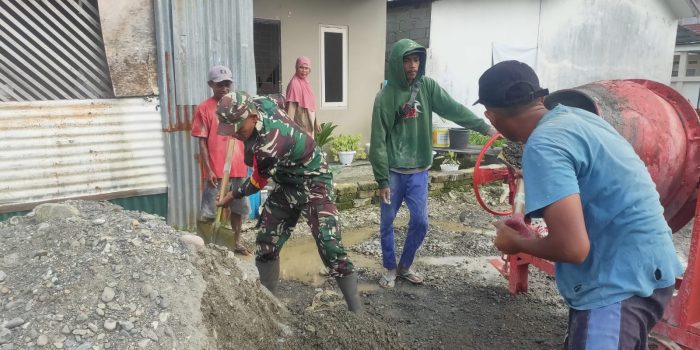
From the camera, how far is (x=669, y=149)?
8.42 feet

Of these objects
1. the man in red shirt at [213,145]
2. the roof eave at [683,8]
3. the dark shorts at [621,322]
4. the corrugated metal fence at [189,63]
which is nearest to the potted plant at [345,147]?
the corrugated metal fence at [189,63]

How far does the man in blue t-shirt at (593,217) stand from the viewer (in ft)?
4.99

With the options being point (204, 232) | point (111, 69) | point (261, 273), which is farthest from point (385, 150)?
point (111, 69)

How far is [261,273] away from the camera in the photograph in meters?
3.51

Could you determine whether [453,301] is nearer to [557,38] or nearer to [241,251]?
[241,251]

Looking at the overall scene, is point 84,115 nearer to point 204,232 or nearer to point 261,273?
point 204,232

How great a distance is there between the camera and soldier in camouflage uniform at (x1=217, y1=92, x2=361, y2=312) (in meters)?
2.96

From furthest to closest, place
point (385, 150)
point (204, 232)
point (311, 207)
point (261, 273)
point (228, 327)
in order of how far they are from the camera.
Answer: point (204, 232) < point (385, 150) < point (261, 273) < point (311, 207) < point (228, 327)

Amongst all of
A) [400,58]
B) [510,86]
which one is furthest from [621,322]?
[400,58]

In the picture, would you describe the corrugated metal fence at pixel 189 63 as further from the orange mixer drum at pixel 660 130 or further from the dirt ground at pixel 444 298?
the orange mixer drum at pixel 660 130

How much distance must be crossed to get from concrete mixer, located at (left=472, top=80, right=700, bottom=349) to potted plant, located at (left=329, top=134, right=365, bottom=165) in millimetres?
5435

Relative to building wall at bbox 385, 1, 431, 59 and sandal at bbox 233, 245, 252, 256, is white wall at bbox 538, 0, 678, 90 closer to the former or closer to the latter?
building wall at bbox 385, 1, 431, 59

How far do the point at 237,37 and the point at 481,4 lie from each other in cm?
631

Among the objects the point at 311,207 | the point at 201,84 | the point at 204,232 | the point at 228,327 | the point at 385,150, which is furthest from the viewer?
the point at 201,84
